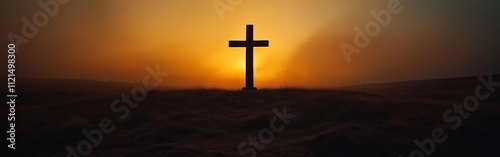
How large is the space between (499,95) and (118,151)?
57.0 ft

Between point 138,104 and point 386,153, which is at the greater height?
point 138,104

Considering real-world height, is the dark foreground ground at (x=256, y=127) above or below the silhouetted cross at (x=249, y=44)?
below

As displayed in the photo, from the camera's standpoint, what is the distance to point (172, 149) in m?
9.00

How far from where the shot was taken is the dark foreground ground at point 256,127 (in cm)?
914

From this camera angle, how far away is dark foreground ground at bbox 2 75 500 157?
914 centimetres

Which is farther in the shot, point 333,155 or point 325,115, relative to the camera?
point 325,115

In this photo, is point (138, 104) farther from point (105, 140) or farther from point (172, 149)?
point (172, 149)

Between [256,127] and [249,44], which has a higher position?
[249,44]

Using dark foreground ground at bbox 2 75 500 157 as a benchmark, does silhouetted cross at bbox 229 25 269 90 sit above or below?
above

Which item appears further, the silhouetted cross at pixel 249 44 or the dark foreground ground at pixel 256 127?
the silhouetted cross at pixel 249 44

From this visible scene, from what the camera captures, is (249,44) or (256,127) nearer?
(256,127)

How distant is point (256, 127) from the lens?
36.4 ft

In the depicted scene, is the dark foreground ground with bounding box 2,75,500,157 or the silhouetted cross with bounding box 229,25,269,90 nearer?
the dark foreground ground with bounding box 2,75,500,157

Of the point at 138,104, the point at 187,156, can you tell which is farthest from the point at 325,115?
the point at 138,104
